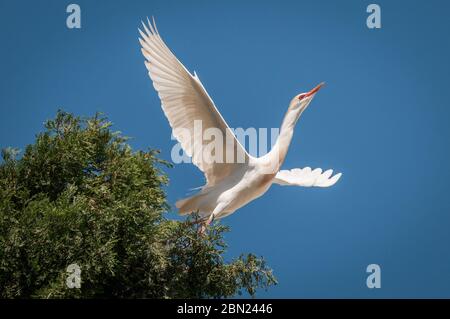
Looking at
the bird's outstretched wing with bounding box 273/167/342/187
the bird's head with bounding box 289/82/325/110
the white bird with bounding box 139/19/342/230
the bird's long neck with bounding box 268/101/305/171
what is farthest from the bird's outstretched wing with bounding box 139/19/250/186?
the bird's outstretched wing with bounding box 273/167/342/187

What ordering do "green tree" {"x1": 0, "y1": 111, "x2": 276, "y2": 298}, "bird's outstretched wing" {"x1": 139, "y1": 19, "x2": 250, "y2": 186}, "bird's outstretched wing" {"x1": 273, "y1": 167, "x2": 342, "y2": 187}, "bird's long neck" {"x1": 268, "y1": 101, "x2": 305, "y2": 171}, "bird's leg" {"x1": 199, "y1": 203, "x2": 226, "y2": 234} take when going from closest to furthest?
1. "green tree" {"x1": 0, "y1": 111, "x2": 276, "y2": 298}
2. "bird's leg" {"x1": 199, "y1": 203, "x2": 226, "y2": 234}
3. "bird's outstretched wing" {"x1": 139, "y1": 19, "x2": 250, "y2": 186}
4. "bird's long neck" {"x1": 268, "y1": 101, "x2": 305, "y2": 171}
5. "bird's outstretched wing" {"x1": 273, "y1": 167, "x2": 342, "y2": 187}

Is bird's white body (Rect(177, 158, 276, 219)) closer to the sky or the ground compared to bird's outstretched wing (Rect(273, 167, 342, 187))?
closer to the ground

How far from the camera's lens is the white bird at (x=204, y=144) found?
12719mm

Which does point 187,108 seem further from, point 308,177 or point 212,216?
point 308,177

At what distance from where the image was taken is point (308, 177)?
15.0 m

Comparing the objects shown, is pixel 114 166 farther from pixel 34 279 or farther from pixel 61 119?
pixel 34 279

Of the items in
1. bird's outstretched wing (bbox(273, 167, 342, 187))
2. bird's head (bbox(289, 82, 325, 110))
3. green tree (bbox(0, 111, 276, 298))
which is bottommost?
green tree (bbox(0, 111, 276, 298))

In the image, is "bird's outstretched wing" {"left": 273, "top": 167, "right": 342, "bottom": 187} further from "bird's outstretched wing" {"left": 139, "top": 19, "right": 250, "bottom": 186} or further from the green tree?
the green tree

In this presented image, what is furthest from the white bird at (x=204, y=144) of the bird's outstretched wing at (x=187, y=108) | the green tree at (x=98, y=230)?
the green tree at (x=98, y=230)

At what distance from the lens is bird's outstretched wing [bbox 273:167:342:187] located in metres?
14.8

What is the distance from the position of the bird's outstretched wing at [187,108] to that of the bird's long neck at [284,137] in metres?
0.45

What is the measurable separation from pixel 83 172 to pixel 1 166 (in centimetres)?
105

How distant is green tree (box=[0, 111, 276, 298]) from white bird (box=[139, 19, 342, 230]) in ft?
3.59

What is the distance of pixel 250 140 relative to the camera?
13859mm
